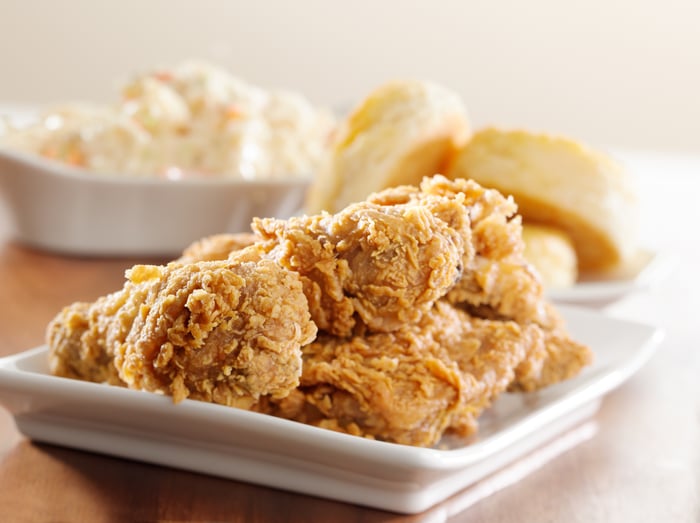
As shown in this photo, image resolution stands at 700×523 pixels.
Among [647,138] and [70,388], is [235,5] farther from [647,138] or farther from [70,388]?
[70,388]

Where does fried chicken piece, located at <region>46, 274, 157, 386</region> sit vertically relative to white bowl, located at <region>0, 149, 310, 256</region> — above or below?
above

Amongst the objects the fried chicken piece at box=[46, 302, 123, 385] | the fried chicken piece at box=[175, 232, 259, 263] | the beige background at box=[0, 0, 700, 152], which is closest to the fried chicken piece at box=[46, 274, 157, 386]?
the fried chicken piece at box=[46, 302, 123, 385]

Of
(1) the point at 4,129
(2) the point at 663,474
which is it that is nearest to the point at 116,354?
(2) the point at 663,474

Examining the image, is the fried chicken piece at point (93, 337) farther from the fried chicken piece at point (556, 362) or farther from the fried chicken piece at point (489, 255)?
the fried chicken piece at point (556, 362)

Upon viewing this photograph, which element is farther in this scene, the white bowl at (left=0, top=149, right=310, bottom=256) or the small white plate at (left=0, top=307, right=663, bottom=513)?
the white bowl at (left=0, top=149, right=310, bottom=256)

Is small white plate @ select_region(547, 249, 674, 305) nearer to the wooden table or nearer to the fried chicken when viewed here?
the wooden table

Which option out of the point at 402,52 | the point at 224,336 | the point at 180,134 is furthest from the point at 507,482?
the point at 402,52

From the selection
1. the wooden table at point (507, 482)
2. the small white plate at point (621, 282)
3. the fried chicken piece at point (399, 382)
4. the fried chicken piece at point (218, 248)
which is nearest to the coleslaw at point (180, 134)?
the wooden table at point (507, 482)
